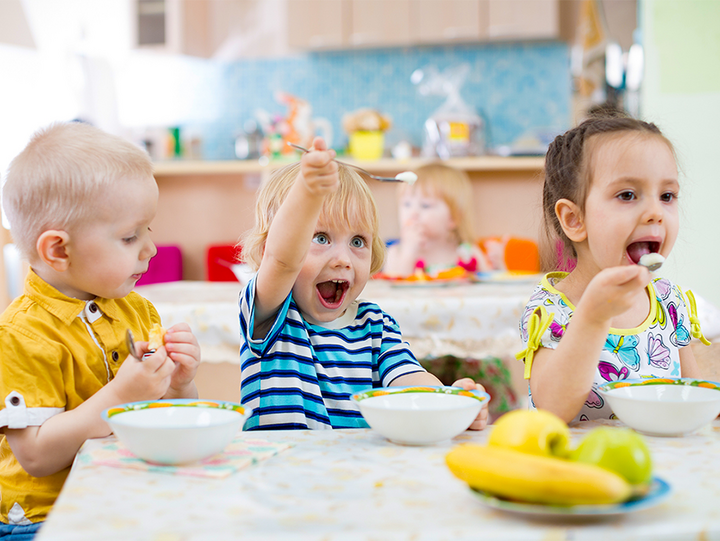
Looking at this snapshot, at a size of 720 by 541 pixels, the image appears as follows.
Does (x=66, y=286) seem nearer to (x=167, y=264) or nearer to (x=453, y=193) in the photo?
(x=453, y=193)

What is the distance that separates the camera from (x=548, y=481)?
47cm

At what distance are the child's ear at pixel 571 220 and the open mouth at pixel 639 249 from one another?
0.25 feet

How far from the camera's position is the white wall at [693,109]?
2.17 meters

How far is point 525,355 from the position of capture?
0.95 metres

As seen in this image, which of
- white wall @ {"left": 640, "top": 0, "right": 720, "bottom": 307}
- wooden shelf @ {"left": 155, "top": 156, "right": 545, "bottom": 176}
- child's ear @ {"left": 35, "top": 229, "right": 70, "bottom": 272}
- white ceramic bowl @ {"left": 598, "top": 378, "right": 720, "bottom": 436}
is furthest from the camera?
wooden shelf @ {"left": 155, "top": 156, "right": 545, "bottom": 176}

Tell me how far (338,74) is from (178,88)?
3.29ft

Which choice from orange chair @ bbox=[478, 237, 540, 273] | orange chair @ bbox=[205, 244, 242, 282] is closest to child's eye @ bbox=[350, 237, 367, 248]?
orange chair @ bbox=[478, 237, 540, 273]

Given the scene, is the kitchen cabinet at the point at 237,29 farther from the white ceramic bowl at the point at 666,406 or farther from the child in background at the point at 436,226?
the white ceramic bowl at the point at 666,406

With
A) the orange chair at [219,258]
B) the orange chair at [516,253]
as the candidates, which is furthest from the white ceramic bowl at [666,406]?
the orange chair at [219,258]

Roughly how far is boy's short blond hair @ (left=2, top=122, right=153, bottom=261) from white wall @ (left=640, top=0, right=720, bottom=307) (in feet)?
5.96

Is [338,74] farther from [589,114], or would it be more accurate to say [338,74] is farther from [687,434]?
[687,434]

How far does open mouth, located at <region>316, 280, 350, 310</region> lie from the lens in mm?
1023

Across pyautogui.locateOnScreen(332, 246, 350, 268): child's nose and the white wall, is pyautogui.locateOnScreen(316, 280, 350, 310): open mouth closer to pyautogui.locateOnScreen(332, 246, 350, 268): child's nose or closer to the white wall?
pyautogui.locateOnScreen(332, 246, 350, 268): child's nose

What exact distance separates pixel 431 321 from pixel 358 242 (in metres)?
0.68
